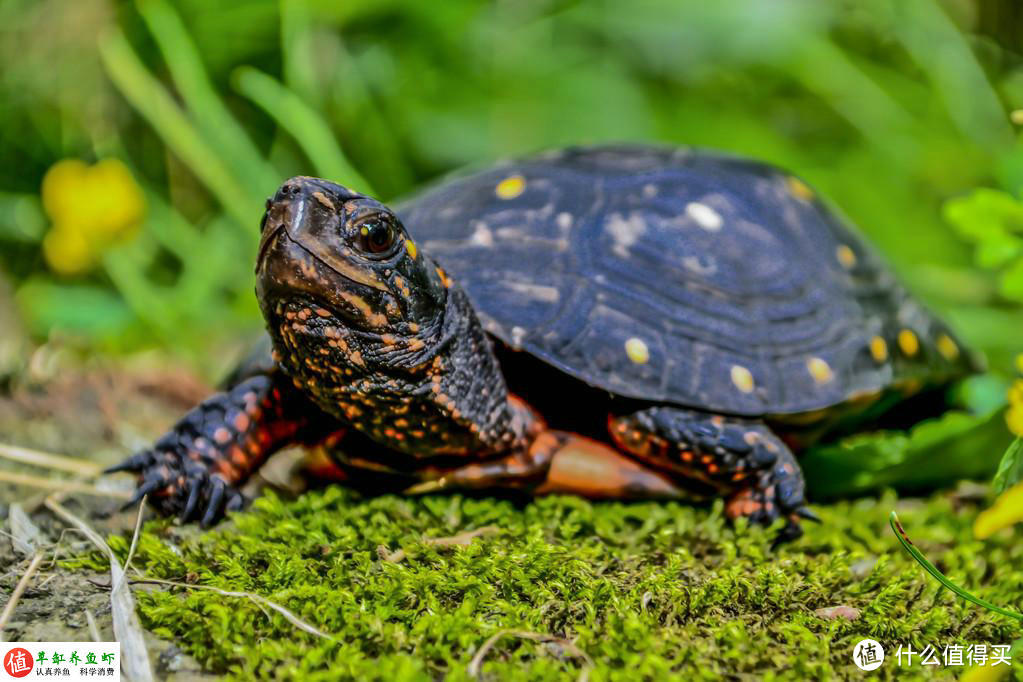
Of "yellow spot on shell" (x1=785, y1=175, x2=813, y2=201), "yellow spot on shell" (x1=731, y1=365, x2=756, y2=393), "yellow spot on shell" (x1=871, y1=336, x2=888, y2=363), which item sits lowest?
"yellow spot on shell" (x1=871, y1=336, x2=888, y2=363)

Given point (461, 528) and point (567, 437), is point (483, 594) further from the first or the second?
point (567, 437)

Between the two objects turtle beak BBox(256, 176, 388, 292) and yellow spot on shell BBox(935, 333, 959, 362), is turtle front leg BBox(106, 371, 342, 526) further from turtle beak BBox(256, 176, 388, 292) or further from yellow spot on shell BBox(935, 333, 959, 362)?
yellow spot on shell BBox(935, 333, 959, 362)

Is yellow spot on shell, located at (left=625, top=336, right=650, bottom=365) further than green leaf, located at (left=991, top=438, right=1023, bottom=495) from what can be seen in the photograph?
Yes

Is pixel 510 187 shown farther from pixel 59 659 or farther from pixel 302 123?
pixel 302 123

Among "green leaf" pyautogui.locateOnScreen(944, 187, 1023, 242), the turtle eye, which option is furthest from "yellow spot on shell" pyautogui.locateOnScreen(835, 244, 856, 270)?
the turtle eye

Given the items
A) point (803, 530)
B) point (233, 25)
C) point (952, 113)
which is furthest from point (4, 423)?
point (952, 113)

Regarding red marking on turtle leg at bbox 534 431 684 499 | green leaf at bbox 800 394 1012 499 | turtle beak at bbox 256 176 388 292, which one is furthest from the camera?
green leaf at bbox 800 394 1012 499

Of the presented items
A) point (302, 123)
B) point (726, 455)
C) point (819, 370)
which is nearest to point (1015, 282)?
point (819, 370)
